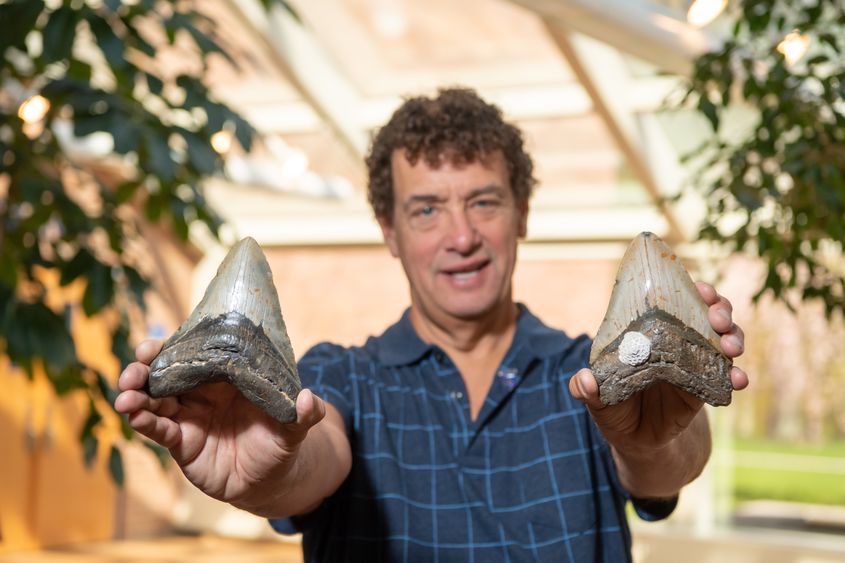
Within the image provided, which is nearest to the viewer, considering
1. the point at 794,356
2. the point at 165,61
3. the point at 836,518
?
the point at 165,61

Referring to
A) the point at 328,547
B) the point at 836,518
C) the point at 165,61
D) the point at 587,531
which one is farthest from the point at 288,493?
the point at 836,518

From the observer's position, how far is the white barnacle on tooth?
3.61 feet

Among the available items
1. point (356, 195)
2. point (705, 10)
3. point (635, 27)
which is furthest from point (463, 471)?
point (356, 195)

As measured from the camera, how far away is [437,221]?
170 centimetres

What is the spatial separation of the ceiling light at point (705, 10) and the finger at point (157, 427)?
230 cm

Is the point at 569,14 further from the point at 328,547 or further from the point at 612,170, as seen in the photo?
the point at 328,547

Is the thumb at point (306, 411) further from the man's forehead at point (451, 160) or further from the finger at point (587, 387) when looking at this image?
the man's forehead at point (451, 160)

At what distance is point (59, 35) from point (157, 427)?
3.30ft

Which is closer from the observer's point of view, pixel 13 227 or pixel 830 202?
pixel 830 202

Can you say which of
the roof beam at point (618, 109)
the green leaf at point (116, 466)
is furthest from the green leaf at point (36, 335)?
the roof beam at point (618, 109)

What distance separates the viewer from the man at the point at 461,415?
1586 mm

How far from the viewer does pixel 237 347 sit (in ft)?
3.58

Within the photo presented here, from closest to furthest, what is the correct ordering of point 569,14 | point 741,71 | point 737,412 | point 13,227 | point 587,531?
point 587,531 < point 13,227 < point 741,71 < point 569,14 < point 737,412

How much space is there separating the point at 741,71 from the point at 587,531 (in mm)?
1443
